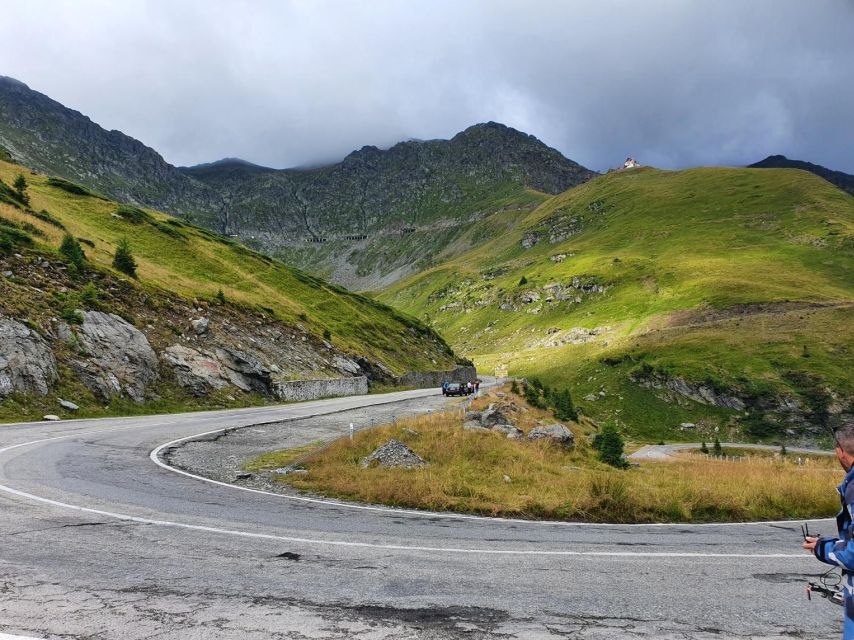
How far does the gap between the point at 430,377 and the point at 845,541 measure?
61.4m

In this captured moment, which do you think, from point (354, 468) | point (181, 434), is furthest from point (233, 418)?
point (354, 468)

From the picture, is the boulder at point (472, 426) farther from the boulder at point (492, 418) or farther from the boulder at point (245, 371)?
the boulder at point (245, 371)

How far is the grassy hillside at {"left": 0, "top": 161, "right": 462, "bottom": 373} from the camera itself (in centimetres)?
4553

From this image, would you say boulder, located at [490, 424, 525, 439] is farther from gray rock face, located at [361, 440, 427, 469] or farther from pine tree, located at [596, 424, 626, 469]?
gray rock face, located at [361, 440, 427, 469]

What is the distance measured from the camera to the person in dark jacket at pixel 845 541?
3.66 m

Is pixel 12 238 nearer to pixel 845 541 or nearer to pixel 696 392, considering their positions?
pixel 845 541

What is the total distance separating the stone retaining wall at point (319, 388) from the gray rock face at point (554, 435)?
2403cm

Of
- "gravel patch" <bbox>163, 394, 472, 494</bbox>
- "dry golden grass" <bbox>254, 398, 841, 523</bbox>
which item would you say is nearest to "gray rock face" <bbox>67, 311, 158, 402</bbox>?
"gravel patch" <bbox>163, 394, 472, 494</bbox>

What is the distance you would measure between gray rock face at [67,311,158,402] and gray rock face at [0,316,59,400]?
1.58 metres

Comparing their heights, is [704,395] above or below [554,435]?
below

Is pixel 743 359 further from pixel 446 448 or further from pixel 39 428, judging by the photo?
pixel 39 428

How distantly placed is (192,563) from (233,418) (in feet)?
68.1

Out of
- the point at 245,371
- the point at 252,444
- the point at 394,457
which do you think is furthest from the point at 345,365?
the point at 394,457

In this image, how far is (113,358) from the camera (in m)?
28.0
